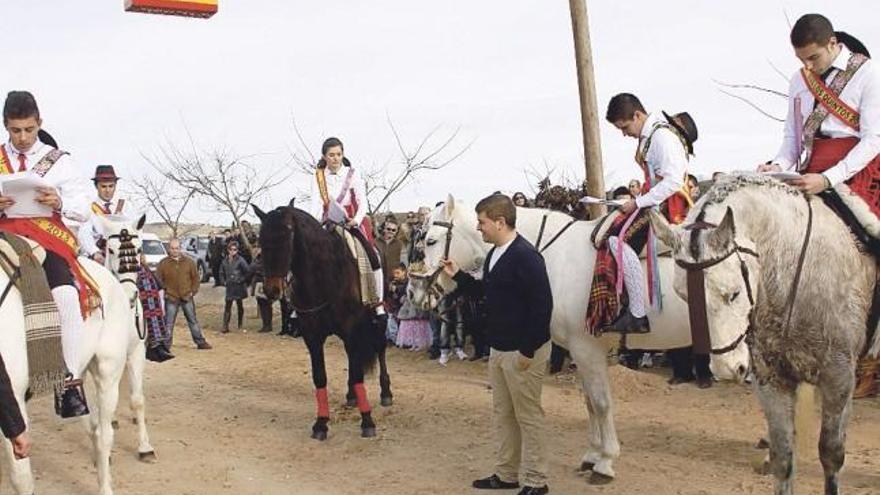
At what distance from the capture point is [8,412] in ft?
11.8

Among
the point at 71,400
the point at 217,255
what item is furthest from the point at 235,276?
the point at 71,400

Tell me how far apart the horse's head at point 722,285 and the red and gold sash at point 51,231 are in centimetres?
382

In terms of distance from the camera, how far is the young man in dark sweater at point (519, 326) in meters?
5.37

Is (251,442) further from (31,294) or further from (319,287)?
(31,294)

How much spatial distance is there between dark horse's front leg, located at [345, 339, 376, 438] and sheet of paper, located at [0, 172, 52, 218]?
3.51 metres

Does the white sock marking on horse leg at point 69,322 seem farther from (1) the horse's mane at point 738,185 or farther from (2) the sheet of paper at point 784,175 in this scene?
(2) the sheet of paper at point 784,175

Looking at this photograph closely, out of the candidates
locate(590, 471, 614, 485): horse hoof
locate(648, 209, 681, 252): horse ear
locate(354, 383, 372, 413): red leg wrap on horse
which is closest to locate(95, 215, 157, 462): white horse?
locate(354, 383, 372, 413): red leg wrap on horse

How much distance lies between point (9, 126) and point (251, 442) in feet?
12.9

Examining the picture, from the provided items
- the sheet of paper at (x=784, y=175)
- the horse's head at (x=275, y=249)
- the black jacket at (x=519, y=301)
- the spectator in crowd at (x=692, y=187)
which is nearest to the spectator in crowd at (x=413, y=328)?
the horse's head at (x=275, y=249)

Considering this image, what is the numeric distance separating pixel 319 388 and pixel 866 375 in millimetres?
4742

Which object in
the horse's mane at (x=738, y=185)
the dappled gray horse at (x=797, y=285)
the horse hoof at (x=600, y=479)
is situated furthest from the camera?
the horse hoof at (x=600, y=479)

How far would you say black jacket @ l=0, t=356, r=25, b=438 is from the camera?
3586 millimetres

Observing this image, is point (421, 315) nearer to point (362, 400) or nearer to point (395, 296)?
point (395, 296)

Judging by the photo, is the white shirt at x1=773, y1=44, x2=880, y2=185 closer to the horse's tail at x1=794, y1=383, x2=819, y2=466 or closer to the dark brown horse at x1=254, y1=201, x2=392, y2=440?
the horse's tail at x1=794, y1=383, x2=819, y2=466
